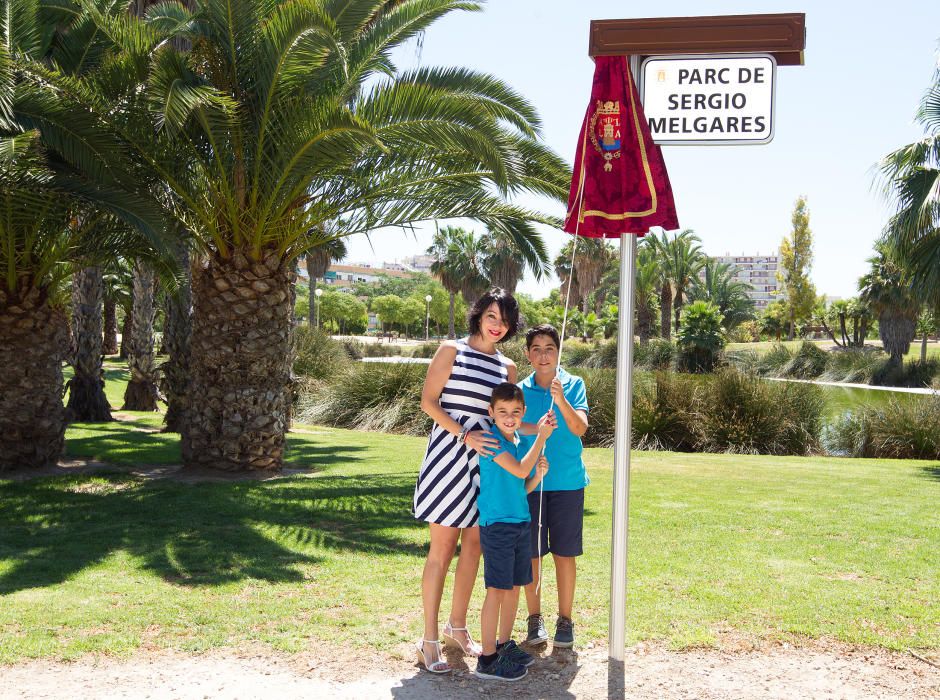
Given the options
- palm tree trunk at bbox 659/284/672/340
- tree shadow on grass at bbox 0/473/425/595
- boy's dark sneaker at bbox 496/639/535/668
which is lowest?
tree shadow on grass at bbox 0/473/425/595

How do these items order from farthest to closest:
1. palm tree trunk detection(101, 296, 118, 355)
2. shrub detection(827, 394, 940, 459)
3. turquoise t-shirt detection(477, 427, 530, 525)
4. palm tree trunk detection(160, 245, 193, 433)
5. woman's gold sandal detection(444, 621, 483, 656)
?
palm tree trunk detection(101, 296, 118, 355) < shrub detection(827, 394, 940, 459) < palm tree trunk detection(160, 245, 193, 433) < woman's gold sandal detection(444, 621, 483, 656) < turquoise t-shirt detection(477, 427, 530, 525)

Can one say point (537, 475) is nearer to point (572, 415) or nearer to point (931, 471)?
point (572, 415)

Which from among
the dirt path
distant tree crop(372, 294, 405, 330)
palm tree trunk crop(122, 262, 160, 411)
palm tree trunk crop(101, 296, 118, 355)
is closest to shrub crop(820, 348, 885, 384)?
palm tree trunk crop(122, 262, 160, 411)

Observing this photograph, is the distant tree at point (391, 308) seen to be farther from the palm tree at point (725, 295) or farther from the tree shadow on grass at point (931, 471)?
the tree shadow on grass at point (931, 471)

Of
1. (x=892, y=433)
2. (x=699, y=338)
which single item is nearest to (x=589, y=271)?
(x=699, y=338)

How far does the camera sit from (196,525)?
730cm

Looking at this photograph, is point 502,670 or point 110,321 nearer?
point 502,670

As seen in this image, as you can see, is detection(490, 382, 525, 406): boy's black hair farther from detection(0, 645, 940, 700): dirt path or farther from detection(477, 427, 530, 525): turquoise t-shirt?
detection(0, 645, 940, 700): dirt path

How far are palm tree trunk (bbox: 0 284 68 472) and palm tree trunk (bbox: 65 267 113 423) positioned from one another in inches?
203

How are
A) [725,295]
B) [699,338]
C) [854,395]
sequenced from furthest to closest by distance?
[725,295] → [699,338] → [854,395]

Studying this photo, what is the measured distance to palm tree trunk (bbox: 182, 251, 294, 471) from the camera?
391 inches

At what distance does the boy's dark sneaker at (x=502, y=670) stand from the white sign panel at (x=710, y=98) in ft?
8.31

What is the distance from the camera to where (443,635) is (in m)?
4.45

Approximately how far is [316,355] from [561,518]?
17640 millimetres
